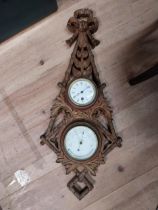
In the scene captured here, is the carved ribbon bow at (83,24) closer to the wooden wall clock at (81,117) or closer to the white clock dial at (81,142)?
the wooden wall clock at (81,117)

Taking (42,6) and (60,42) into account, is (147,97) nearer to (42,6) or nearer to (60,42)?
(60,42)

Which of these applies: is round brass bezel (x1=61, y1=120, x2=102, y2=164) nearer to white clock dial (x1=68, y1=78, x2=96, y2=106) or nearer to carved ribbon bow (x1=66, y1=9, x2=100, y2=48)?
white clock dial (x1=68, y1=78, x2=96, y2=106)

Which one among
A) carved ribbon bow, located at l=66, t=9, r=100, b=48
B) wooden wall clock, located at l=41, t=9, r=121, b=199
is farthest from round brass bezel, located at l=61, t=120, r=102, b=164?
carved ribbon bow, located at l=66, t=9, r=100, b=48

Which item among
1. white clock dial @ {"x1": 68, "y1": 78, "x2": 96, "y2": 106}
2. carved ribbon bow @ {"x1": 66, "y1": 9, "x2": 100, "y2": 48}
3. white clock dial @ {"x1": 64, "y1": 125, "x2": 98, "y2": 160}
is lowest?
white clock dial @ {"x1": 64, "y1": 125, "x2": 98, "y2": 160}

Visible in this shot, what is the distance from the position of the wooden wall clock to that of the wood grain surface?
3 cm

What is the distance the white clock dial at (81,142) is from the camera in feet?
4.55

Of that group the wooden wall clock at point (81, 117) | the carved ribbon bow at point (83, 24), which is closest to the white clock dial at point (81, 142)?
the wooden wall clock at point (81, 117)

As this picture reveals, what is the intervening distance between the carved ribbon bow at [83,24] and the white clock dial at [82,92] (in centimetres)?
12

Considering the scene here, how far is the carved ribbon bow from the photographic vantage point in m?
1.40

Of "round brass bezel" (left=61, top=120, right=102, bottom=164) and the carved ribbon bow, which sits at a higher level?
the carved ribbon bow

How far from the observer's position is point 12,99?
1430mm

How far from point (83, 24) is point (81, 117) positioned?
0.89ft

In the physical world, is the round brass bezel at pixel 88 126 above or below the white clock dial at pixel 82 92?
below

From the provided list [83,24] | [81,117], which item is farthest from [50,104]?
[83,24]
